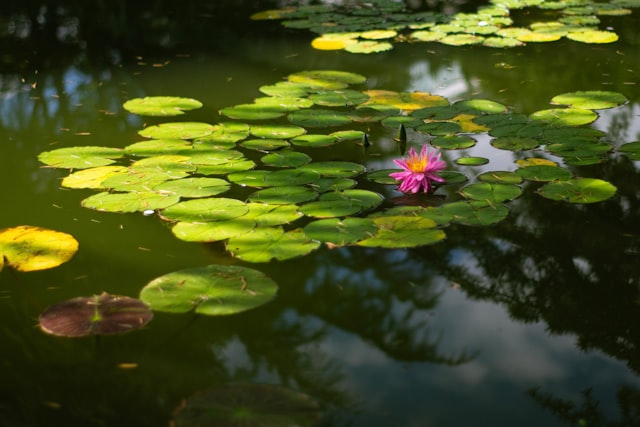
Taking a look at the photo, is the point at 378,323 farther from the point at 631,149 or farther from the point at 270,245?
the point at 631,149

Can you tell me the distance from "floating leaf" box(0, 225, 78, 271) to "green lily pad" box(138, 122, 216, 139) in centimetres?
88

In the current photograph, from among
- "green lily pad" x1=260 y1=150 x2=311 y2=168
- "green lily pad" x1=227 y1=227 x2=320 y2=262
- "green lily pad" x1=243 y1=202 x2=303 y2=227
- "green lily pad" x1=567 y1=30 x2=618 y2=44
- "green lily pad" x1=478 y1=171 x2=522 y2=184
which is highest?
"green lily pad" x1=567 y1=30 x2=618 y2=44

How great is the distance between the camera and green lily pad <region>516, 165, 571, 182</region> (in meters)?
2.87

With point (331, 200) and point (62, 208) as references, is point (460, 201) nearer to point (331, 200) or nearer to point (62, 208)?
point (331, 200)

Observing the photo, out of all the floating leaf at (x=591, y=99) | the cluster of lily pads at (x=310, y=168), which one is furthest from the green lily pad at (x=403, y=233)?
the floating leaf at (x=591, y=99)

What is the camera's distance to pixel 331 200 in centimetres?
271

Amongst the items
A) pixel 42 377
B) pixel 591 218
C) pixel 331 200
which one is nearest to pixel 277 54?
pixel 331 200

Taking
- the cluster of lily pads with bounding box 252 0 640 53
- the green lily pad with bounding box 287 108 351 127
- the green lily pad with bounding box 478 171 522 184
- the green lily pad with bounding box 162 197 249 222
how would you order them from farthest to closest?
the cluster of lily pads with bounding box 252 0 640 53 → the green lily pad with bounding box 287 108 351 127 → the green lily pad with bounding box 478 171 522 184 → the green lily pad with bounding box 162 197 249 222

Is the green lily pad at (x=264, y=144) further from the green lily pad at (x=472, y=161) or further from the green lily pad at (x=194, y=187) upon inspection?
the green lily pad at (x=472, y=161)

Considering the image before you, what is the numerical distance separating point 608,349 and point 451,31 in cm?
342

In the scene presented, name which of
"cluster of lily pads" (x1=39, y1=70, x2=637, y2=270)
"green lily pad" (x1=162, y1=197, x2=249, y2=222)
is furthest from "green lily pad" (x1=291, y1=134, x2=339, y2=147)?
"green lily pad" (x1=162, y1=197, x2=249, y2=222)

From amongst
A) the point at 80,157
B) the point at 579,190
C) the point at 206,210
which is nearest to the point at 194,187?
the point at 206,210

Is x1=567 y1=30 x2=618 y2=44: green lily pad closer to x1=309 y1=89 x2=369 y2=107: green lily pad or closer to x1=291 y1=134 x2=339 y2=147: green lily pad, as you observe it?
x1=309 y1=89 x2=369 y2=107: green lily pad

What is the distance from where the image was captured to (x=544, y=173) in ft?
9.53
